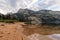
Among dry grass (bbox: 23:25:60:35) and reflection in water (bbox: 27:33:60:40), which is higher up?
dry grass (bbox: 23:25:60:35)

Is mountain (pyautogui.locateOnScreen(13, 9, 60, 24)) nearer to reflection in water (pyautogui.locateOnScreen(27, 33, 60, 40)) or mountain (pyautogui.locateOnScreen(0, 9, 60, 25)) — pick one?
mountain (pyautogui.locateOnScreen(0, 9, 60, 25))

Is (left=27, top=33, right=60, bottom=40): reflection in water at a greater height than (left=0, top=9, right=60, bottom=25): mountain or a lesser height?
lesser

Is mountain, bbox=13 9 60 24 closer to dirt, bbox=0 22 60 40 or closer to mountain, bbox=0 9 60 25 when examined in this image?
mountain, bbox=0 9 60 25

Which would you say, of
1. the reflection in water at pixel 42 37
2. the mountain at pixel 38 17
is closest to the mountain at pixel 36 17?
the mountain at pixel 38 17

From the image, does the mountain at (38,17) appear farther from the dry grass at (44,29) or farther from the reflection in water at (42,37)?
the reflection in water at (42,37)

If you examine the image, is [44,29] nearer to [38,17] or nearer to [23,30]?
[38,17]

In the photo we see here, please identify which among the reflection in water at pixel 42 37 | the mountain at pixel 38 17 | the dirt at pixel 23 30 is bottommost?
the reflection in water at pixel 42 37

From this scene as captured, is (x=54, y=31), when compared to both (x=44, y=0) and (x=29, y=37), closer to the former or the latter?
(x=29, y=37)

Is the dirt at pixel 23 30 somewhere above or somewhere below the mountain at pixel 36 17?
below

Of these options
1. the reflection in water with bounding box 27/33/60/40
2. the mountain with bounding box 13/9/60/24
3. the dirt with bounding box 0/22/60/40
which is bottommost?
the reflection in water with bounding box 27/33/60/40

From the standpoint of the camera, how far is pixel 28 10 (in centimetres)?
378

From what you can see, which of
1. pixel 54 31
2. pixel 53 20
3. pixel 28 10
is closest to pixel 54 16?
pixel 53 20

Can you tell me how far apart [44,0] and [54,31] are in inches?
34.0

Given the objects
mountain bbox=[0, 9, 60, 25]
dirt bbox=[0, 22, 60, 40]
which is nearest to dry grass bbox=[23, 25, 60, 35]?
dirt bbox=[0, 22, 60, 40]
